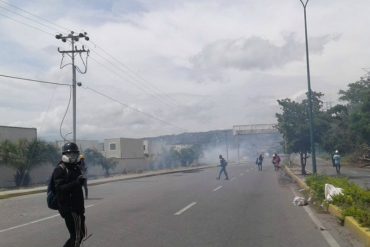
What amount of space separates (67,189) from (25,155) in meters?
30.4

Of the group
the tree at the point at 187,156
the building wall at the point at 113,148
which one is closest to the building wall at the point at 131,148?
the building wall at the point at 113,148

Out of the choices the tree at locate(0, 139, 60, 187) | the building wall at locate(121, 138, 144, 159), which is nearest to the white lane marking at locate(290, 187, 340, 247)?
the tree at locate(0, 139, 60, 187)

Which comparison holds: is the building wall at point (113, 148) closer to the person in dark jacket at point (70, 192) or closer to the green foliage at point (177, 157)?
the green foliage at point (177, 157)

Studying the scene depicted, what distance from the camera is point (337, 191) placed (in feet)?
43.9

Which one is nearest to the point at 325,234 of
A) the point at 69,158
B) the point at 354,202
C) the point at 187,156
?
the point at 354,202

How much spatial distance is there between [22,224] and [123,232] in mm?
3558

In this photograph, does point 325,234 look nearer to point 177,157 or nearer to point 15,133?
point 15,133

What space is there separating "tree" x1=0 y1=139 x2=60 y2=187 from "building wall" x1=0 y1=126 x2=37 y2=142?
1961 mm

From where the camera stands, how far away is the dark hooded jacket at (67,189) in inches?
249

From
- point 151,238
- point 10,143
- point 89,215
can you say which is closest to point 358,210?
point 151,238

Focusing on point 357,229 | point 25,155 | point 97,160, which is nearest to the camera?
point 357,229

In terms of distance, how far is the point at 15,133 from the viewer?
38.5 meters

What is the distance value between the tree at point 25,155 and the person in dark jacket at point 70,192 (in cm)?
2953

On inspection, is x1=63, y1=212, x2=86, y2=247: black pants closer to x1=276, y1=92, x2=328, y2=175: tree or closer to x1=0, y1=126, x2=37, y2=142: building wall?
x1=276, y1=92, x2=328, y2=175: tree
